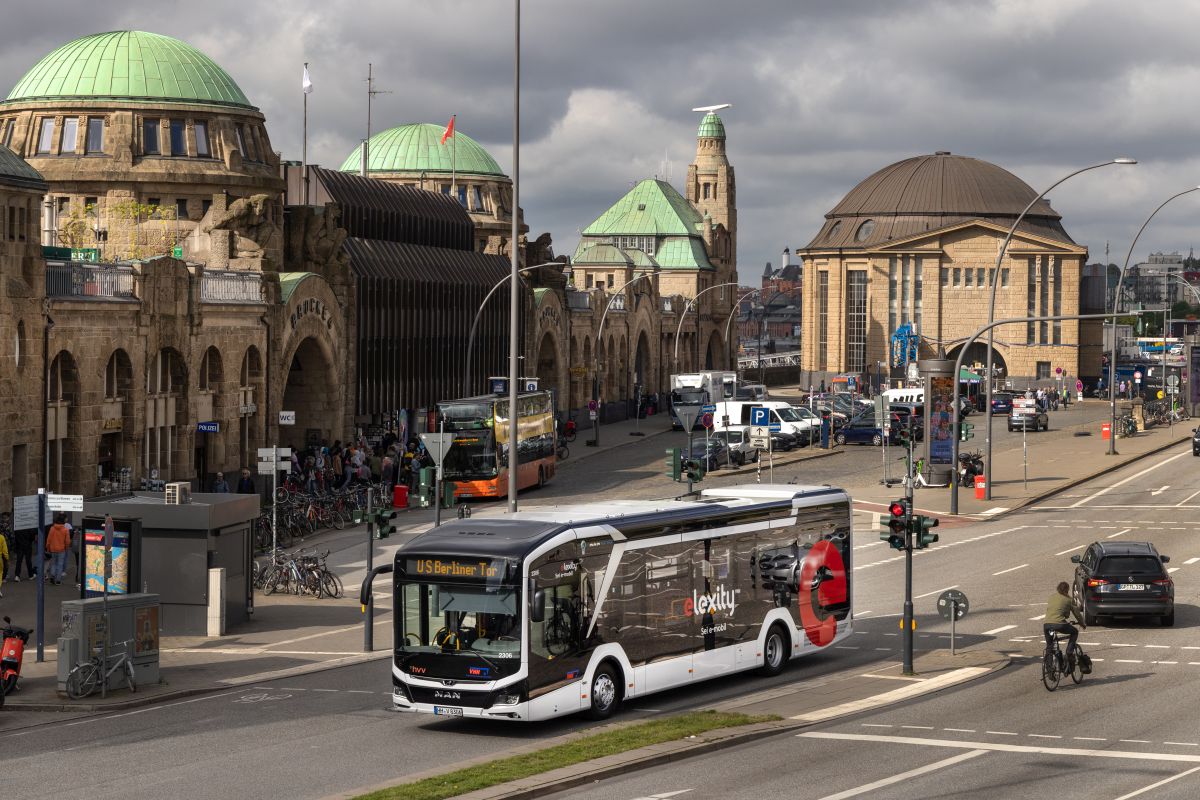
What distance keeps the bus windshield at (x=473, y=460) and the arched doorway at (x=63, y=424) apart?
527 inches

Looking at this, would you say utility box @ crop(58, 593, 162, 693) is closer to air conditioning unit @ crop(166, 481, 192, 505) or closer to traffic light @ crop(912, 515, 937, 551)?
air conditioning unit @ crop(166, 481, 192, 505)

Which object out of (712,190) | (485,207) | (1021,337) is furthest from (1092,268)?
(485,207)

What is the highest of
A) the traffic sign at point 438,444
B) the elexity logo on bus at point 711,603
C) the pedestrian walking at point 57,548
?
the traffic sign at point 438,444

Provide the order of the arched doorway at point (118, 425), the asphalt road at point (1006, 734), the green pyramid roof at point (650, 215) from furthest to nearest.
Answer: the green pyramid roof at point (650, 215), the arched doorway at point (118, 425), the asphalt road at point (1006, 734)

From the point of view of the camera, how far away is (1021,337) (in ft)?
443

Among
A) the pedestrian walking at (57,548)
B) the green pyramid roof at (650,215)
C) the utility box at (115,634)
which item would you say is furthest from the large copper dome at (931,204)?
the utility box at (115,634)

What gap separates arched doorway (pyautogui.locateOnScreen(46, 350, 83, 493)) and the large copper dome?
9995 cm

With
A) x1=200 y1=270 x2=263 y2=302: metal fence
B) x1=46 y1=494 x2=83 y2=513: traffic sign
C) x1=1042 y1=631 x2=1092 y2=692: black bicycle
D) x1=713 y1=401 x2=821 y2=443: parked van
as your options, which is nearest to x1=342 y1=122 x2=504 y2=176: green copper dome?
x1=713 y1=401 x2=821 y2=443: parked van

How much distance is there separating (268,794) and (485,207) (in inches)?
3745

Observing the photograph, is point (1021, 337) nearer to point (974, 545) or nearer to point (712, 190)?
point (712, 190)

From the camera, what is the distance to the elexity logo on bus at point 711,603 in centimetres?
2553

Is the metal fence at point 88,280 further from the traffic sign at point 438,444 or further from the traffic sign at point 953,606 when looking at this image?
the traffic sign at point 953,606

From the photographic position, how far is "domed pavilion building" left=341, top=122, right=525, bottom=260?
11162 cm

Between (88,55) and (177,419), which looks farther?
(88,55)
